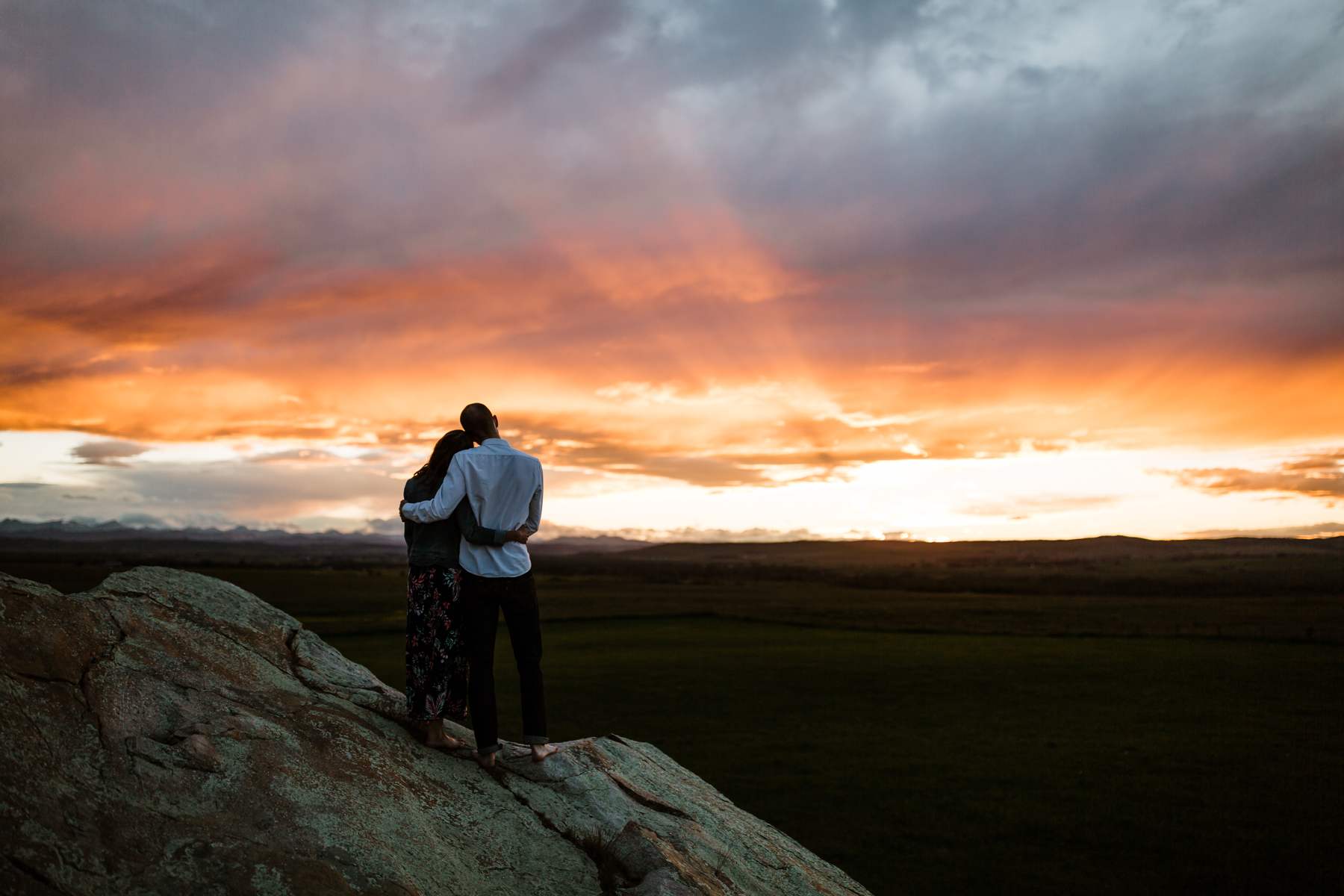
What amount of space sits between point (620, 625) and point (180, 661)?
4857 cm

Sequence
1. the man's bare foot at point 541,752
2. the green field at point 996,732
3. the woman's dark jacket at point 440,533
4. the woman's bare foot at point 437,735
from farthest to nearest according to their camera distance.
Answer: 1. the green field at point 996,732
2. the man's bare foot at point 541,752
3. the woman's bare foot at point 437,735
4. the woman's dark jacket at point 440,533

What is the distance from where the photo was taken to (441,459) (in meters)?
6.96

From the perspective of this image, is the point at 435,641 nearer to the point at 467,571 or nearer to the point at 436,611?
the point at 436,611

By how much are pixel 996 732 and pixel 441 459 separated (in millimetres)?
19619

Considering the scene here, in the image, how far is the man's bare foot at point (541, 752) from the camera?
707cm

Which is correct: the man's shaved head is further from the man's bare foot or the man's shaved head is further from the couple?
the man's bare foot

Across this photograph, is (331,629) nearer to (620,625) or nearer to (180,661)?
(620,625)

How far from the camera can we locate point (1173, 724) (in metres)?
22.8

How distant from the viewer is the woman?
677 cm

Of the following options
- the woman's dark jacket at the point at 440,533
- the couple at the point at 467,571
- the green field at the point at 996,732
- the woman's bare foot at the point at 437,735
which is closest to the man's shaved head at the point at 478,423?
the couple at the point at 467,571

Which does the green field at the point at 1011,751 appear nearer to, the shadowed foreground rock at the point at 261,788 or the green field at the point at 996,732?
the green field at the point at 996,732

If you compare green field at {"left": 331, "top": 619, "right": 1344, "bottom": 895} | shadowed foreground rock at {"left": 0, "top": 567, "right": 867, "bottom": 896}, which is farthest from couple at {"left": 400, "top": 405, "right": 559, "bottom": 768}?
green field at {"left": 331, "top": 619, "right": 1344, "bottom": 895}

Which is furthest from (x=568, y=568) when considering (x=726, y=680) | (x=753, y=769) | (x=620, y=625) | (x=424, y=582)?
(x=424, y=582)

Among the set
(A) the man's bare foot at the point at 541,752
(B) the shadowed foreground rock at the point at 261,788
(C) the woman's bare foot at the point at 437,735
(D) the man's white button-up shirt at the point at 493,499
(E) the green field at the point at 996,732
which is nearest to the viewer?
(B) the shadowed foreground rock at the point at 261,788
